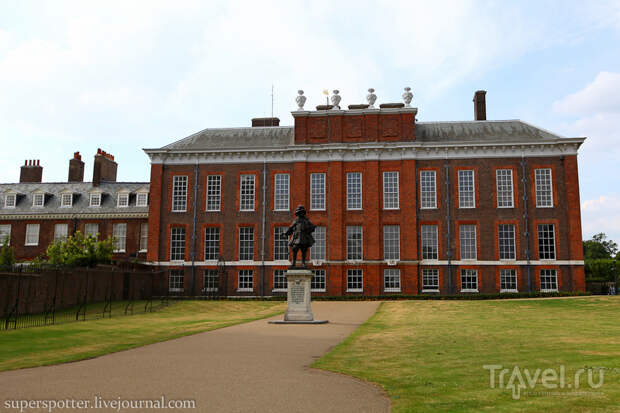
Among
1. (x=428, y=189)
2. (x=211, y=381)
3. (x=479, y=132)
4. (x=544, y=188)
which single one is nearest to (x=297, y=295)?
(x=211, y=381)

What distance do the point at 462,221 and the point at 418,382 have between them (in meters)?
32.6

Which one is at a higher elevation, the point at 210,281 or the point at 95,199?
the point at 95,199

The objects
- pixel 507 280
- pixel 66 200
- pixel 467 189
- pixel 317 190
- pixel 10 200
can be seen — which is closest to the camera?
pixel 507 280

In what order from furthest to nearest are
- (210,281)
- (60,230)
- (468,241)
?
(60,230) → (210,281) → (468,241)

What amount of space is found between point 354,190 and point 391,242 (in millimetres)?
4786

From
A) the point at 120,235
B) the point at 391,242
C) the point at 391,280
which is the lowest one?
the point at 391,280

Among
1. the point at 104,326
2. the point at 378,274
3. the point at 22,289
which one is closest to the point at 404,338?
the point at 104,326

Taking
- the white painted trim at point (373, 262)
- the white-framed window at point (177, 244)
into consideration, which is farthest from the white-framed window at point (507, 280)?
the white-framed window at point (177, 244)

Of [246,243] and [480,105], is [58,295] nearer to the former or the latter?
[246,243]

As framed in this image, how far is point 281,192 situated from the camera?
137 ft

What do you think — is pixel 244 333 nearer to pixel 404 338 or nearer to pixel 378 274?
pixel 404 338

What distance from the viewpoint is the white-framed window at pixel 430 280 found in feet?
129

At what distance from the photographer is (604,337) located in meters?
13.9

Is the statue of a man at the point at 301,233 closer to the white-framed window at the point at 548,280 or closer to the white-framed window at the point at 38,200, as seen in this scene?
the white-framed window at the point at 548,280
